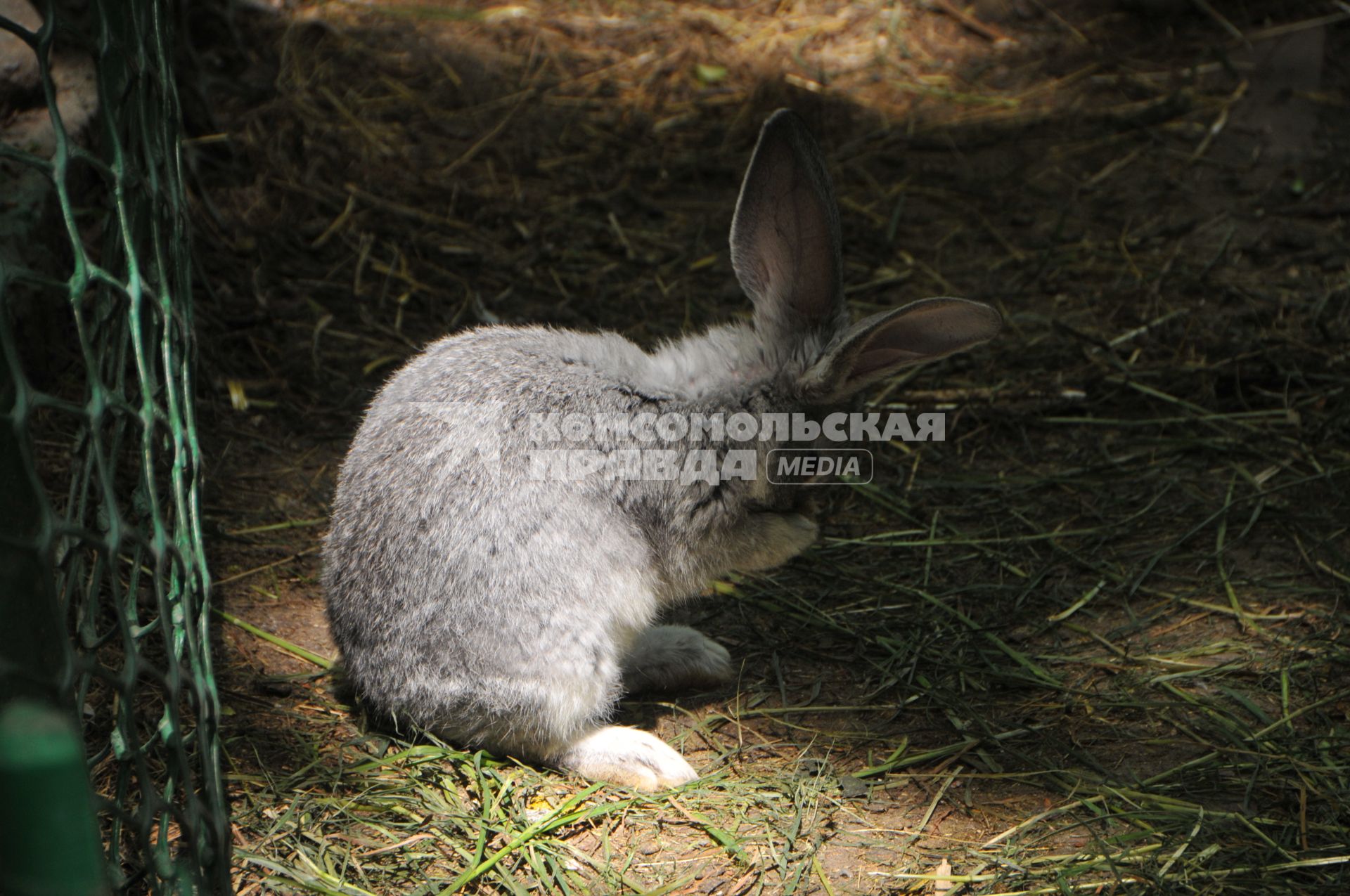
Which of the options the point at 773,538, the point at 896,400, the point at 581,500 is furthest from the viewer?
the point at 896,400

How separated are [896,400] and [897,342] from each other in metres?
1.46

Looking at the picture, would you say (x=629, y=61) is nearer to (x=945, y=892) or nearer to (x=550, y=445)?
(x=550, y=445)

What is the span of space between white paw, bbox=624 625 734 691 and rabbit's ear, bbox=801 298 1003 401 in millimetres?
764

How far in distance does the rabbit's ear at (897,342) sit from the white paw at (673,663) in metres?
0.76

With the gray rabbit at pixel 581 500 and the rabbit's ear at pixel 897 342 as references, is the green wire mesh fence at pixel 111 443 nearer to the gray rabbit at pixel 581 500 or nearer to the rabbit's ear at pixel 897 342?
the gray rabbit at pixel 581 500

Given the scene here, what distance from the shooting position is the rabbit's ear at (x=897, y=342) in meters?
2.73

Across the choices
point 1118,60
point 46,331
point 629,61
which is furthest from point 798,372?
point 1118,60

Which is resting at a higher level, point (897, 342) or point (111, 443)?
point (897, 342)

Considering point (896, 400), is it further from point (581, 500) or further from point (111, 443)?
point (111, 443)

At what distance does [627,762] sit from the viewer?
2.79 m

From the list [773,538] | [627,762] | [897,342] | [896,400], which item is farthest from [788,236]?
[896,400]

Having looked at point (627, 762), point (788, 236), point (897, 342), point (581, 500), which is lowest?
point (627, 762)

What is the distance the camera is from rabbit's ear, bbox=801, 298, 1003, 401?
2.73m

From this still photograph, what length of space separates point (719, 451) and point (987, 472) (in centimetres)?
146
